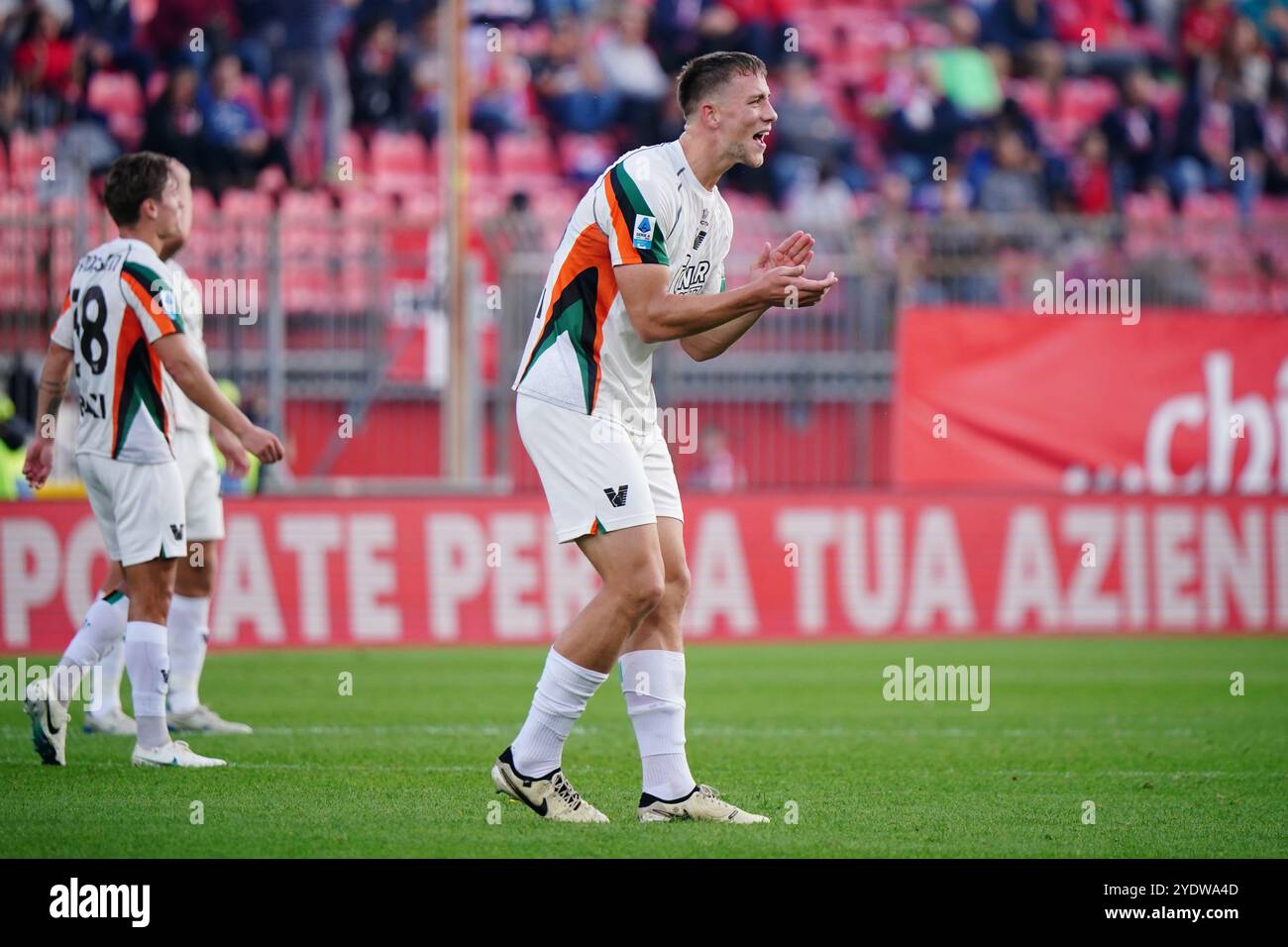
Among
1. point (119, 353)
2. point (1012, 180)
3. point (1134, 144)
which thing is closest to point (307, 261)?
point (119, 353)

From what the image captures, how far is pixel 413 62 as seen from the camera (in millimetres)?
21828

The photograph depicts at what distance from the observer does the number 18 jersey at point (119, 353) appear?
822cm

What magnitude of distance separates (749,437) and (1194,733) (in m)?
7.10

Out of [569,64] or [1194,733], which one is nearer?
[1194,733]

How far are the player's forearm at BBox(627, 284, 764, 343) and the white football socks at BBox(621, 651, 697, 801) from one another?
1.20 metres

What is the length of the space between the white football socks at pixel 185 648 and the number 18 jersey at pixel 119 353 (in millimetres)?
1483

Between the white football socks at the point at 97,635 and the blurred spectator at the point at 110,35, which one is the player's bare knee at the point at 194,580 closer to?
the white football socks at the point at 97,635

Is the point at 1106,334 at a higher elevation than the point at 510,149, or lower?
lower

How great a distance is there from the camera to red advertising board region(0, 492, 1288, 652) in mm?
14406

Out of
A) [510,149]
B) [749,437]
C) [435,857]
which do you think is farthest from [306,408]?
[435,857]

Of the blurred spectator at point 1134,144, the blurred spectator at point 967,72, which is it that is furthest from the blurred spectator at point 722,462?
the blurred spectator at point 1134,144

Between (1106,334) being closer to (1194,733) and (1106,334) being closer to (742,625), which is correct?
(742,625)

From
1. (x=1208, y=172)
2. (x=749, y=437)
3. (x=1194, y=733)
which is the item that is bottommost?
(x=1194, y=733)

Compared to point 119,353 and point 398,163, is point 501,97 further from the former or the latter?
point 119,353
